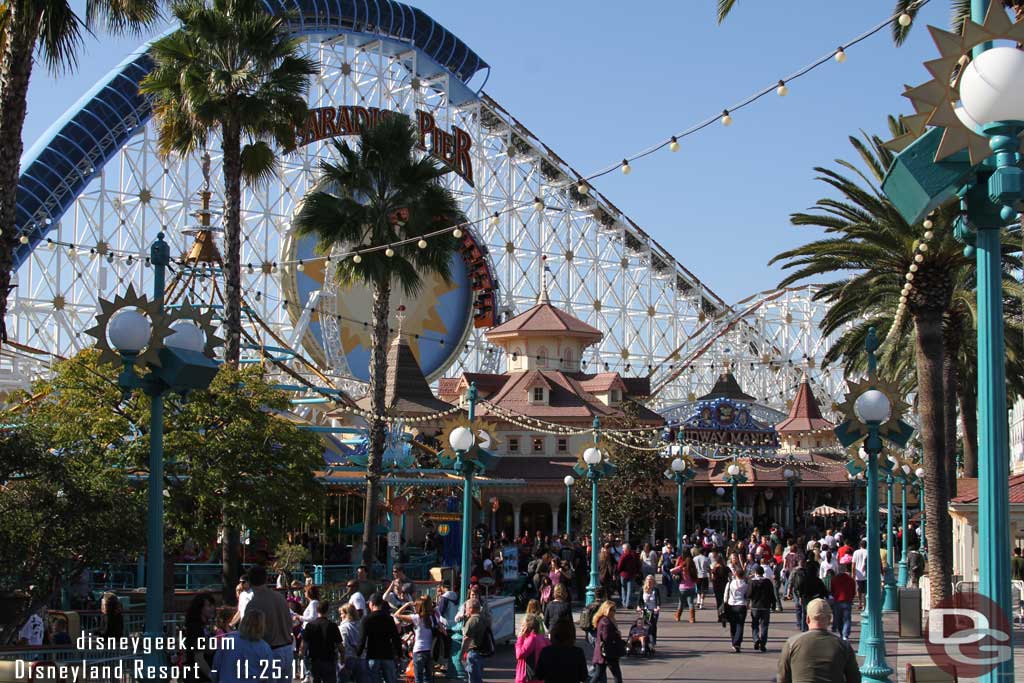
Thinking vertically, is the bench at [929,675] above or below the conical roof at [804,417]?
below

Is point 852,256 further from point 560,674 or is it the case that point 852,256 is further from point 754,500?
point 754,500

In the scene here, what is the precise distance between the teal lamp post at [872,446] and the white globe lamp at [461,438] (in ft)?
16.2

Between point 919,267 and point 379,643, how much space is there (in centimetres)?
A: 1120

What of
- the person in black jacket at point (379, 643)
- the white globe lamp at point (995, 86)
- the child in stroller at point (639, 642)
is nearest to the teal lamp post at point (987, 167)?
the white globe lamp at point (995, 86)

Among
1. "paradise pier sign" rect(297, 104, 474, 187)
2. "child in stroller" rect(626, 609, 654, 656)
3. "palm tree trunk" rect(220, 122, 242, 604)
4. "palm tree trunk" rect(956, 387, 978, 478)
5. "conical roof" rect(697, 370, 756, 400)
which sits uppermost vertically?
"paradise pier sign" rect(297, 104, 474, 187)

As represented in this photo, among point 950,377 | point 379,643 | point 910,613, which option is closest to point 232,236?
point 379,643

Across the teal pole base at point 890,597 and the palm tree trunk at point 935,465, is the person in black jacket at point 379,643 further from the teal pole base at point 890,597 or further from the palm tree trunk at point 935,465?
the teal pole base at point 890,597

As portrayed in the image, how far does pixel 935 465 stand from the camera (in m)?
21.4

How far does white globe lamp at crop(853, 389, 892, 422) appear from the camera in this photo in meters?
14.3

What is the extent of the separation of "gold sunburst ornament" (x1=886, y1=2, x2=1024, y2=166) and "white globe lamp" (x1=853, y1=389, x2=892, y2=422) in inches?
315

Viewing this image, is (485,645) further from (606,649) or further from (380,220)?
(380,220)

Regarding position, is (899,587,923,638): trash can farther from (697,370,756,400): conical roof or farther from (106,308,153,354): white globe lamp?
(697,370,756,400): conical roof

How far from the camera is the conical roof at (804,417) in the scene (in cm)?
6097

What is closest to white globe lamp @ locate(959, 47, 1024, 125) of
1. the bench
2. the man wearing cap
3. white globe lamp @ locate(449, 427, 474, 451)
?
the man wearing cap
